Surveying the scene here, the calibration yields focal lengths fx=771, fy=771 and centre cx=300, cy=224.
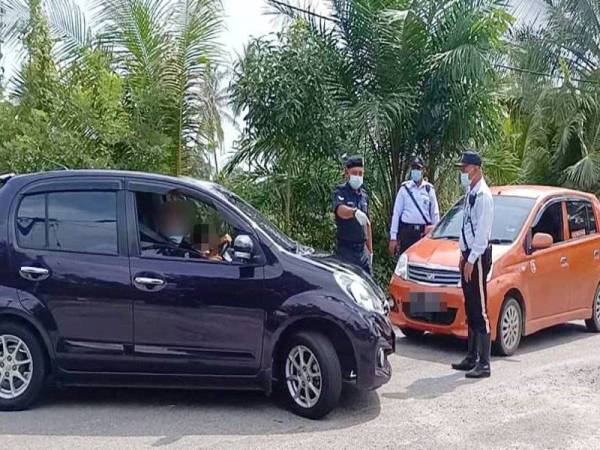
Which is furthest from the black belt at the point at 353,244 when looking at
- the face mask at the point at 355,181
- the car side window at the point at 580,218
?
the car side window at the point at 580,218

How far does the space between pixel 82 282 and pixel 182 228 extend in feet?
2.87

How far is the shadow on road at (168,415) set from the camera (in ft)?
18.2

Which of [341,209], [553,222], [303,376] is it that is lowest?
[303,376]

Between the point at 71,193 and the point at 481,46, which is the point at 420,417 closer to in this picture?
the point at 71,193

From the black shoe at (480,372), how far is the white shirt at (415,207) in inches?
122

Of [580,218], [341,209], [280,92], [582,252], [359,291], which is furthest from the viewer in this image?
[280,92]

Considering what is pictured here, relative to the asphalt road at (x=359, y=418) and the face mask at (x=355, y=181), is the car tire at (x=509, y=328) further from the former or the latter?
the face mask at (x=355, y=181)

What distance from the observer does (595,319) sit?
9602 millimetres

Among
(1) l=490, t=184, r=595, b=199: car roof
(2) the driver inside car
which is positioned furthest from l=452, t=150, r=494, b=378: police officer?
(2) the driver inside car

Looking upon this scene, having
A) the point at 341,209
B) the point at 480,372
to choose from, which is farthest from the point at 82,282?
the point at 480,372

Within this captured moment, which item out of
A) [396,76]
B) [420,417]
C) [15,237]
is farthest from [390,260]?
[15,237]

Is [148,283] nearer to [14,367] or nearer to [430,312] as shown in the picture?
[14,367]

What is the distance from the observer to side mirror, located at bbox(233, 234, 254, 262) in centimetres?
590

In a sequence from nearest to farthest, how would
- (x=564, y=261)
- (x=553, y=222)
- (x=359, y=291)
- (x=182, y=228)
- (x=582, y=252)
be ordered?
(x=359, y=291) → (x=182, y=228) → (x=564, y=261) → (x=553, y=222) → (x=582, y=252)
